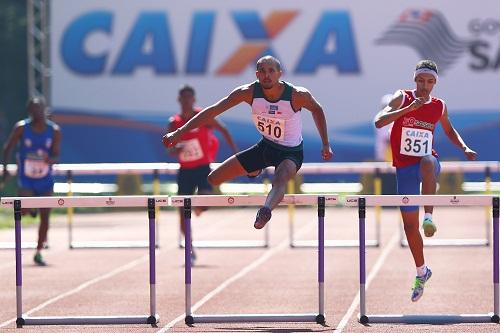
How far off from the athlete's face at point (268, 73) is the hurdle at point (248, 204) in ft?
2.89

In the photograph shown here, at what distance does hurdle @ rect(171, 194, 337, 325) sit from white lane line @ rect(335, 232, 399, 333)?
320 millimetres

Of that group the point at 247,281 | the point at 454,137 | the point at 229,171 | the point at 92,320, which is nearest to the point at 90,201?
the point at 92,320

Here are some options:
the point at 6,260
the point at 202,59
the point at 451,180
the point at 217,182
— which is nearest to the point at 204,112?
the point at 217,182

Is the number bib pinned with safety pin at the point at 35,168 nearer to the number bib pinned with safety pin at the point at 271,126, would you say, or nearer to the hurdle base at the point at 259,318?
the number bib pinned with safety pin at the point at 271,126

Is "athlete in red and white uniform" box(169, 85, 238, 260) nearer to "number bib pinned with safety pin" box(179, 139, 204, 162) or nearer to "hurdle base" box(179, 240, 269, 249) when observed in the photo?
Result: "number bib pinned with safety pin" box(179, 139, 204, 162)

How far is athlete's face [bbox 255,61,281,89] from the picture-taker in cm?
1152

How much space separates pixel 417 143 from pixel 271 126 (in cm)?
114

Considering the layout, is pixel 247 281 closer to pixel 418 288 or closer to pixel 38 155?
pixel 38 155

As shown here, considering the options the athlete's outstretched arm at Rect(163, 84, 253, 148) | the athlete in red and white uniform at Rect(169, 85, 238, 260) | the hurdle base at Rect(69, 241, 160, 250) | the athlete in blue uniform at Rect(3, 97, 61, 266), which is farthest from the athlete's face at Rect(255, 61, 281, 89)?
the hurdle base at Rect(69, 241, 160, 250)

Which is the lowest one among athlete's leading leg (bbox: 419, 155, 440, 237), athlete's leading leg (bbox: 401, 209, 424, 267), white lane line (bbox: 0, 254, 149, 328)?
white lane line (bbox: 0, 254, 149, 328)

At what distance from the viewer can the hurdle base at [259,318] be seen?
1155 centimetres

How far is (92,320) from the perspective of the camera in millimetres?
11648

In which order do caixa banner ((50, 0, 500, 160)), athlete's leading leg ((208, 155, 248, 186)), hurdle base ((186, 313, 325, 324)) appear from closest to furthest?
hurdle base ((186, 313, 325, 324)), athlete's leading leg ((208, 155, 248, 186)), caixa banner ((50, 0, 500, 160))

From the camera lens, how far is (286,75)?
33.6m
